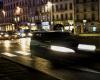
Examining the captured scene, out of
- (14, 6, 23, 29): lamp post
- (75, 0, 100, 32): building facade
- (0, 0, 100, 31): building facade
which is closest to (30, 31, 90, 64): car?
(0, 0, 100, 31): building facade

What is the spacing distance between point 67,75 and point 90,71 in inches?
56.1

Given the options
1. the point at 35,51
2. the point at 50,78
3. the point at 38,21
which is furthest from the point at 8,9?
the point at 50,78

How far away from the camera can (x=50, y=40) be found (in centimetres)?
1806

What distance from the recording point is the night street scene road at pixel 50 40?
1414 centimetres

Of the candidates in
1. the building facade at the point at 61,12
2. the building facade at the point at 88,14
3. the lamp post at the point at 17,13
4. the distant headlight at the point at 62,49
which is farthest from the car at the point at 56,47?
the lamp post at the point at 17,13

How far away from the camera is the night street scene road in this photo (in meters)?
14.1

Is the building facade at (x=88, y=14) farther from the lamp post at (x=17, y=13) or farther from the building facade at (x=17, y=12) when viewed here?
the building facade at (x=17, y=12)

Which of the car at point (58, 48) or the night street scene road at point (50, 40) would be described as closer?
the night street scene road at point (50, 40)

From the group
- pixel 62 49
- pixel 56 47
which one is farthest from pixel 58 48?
pixel 62 49

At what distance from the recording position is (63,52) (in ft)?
54.2

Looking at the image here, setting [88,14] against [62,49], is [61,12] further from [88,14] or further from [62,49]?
[62,49]

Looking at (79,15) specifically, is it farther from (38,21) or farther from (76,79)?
(76,79)

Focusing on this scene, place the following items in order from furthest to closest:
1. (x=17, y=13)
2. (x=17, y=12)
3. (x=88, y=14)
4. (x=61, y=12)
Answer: (x=17, y=13), (x=17, y=12), (x=61, y=12), (x=88, y=14)

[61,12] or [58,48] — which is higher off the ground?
[61,12]
